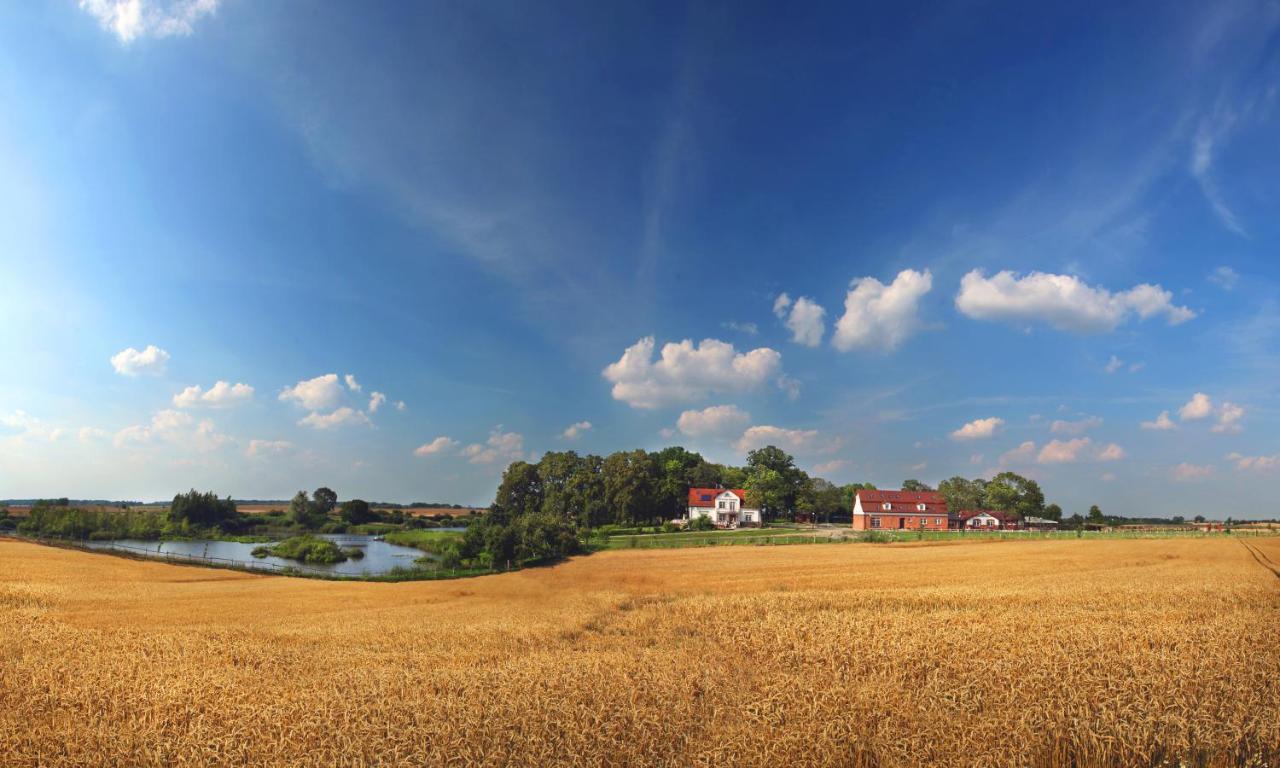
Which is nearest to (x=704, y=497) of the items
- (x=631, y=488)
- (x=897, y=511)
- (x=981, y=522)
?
(x=631, y=488)

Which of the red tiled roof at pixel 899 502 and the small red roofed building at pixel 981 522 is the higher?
the red tiled roof at pixel 899 502

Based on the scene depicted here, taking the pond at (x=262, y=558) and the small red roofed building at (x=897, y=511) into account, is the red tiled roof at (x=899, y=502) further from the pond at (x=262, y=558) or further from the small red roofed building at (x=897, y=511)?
the pond at (x=262, y=558)

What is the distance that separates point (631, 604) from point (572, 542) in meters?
35.9

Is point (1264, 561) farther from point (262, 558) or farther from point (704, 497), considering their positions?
point (262, 558)

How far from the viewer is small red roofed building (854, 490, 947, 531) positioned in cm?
10106

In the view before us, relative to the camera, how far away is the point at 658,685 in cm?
990

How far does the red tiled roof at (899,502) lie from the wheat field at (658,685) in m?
82.8

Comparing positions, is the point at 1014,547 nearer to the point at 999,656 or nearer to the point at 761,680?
the point at 999,656

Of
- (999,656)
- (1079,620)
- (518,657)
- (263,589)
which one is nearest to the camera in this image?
(999,656)

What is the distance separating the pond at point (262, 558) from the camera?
54.5 metres

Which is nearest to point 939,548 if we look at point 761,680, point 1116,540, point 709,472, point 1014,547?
point 1014,547

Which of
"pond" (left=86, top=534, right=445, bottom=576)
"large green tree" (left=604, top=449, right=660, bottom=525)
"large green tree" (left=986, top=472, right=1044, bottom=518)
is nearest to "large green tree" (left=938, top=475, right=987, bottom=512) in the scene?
"large green tree" (left=986, top=472, right=1044, bottom=518)

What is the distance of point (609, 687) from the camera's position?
9641 millimetres

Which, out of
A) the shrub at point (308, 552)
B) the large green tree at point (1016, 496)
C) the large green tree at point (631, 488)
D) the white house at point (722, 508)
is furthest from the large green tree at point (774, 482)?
the shrub at point (308, 552)
